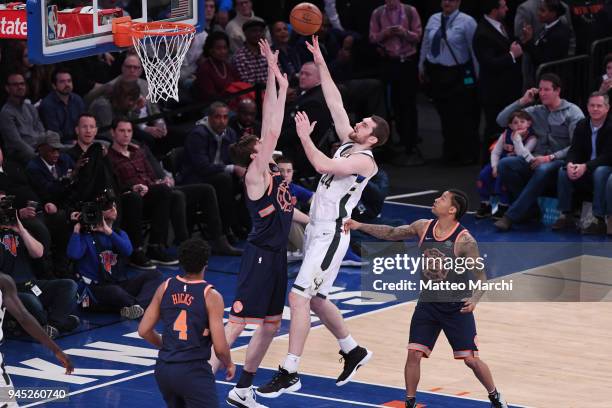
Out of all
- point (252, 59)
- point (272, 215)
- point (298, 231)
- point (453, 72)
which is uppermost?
point (252, 59)

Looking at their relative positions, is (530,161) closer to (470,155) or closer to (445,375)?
(470,155)

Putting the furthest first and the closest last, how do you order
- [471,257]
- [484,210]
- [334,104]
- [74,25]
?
[484,210] → [74,25] → [334,104] → [471,257]

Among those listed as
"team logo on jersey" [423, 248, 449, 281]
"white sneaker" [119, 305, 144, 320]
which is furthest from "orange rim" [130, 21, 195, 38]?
"team logo on jersey" [423, 248, 449, 281]

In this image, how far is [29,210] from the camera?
42.1 feet

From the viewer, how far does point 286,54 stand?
18.1 meters

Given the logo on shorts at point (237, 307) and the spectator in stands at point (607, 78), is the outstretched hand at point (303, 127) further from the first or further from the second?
the spectator in stands at point (607, 78)

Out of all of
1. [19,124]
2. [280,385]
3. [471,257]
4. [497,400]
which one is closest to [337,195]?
[471,257]

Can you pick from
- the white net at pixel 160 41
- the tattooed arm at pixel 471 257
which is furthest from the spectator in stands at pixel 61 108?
the tattooed arm at pixel 471 257

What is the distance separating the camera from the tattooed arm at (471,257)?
9.45m

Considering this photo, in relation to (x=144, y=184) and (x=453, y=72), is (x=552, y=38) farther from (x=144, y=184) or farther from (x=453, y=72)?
(x=144, y=184)

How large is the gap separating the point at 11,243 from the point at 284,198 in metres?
2.94

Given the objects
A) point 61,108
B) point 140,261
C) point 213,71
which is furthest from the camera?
point 213,71

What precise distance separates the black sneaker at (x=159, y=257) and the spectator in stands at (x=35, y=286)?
97.9 inches

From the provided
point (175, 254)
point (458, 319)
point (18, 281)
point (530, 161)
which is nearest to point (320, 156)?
point (458, 319)
